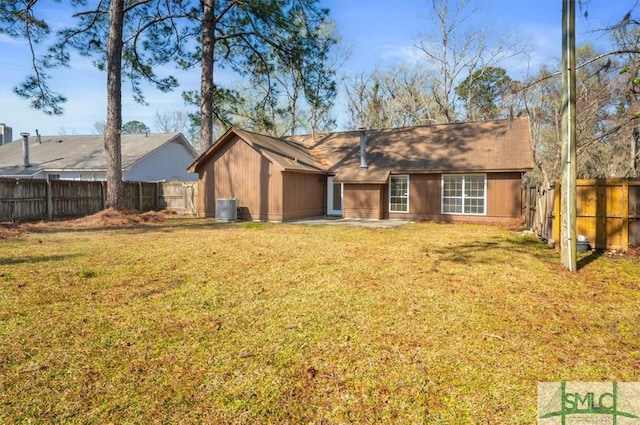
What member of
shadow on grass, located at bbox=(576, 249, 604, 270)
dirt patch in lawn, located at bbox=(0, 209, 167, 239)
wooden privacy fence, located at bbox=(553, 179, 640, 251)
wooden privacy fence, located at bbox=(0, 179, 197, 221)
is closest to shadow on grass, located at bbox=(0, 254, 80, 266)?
dirt patch in lawn, located at bbox=(0, 209, 167, 239)

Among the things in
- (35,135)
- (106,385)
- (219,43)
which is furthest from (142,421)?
(35,135)

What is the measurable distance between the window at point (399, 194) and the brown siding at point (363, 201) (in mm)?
532

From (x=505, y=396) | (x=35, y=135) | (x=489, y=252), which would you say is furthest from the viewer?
(x=35, y=135)

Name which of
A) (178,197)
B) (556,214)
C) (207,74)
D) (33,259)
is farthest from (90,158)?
(556,214)

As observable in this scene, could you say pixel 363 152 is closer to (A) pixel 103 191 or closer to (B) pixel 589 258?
(B) pixel 589 258

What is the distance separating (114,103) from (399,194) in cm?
1292

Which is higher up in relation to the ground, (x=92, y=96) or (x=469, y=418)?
(x=92, y=96)

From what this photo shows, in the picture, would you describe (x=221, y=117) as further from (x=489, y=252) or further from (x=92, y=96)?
(x=489, y=252)

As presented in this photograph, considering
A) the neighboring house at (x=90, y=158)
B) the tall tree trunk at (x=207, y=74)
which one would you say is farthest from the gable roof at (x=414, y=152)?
the neighboring house at (x=90, y=158)

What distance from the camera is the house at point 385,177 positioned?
52.4 ft

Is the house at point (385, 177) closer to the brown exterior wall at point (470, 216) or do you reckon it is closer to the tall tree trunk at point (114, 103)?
the brown exterior wall at point (470, 216)

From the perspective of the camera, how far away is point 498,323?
13.6 feet

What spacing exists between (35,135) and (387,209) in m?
31.7

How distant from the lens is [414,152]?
1858 centimetres
